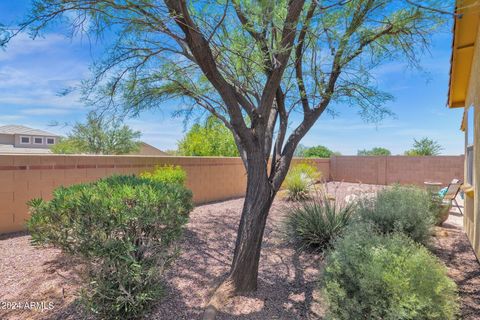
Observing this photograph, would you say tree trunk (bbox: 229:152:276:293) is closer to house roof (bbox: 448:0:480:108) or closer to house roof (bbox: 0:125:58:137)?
house roof (bbox: 448:0:480:108)

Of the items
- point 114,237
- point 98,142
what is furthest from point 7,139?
point 114,237

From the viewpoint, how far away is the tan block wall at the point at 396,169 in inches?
628

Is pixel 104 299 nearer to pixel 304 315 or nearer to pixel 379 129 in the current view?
pixel 304 315

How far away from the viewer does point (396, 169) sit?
1756 centimetres

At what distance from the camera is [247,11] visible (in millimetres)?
4055

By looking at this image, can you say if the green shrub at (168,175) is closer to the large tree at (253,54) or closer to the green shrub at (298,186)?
the large tree at (253,54)

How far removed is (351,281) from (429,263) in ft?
2.35

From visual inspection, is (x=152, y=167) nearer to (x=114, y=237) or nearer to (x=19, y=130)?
(x=114, y=237)

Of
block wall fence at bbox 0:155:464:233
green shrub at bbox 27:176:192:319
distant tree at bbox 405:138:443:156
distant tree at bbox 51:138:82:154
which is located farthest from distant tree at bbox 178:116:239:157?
distant tree at bbox 405:138:443:156

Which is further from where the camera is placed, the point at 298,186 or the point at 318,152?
the point at 318,152

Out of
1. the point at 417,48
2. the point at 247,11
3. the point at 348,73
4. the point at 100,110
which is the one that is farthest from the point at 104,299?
the point at 417,48

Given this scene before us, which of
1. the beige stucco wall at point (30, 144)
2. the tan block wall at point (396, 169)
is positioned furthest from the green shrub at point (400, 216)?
the beige stucco wall at point (30, 144)

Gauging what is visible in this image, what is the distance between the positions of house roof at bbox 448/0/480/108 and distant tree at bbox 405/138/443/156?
49.8 ft

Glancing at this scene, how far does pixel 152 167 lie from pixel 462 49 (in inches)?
292
